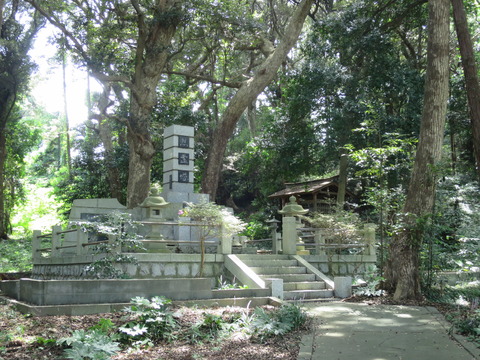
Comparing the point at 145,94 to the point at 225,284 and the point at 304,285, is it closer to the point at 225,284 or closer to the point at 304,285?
the point at 225,284

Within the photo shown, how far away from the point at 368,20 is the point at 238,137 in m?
16.4

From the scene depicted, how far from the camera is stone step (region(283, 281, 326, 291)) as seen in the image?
12.6 m

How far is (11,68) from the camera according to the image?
2545cm

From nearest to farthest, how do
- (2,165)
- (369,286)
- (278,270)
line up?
(369,286) < (278,270) < (2,165)

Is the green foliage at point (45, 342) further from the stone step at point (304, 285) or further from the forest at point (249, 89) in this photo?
the forest at point (249, 89)

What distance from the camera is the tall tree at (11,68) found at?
25.0 m

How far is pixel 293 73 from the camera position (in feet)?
78.5

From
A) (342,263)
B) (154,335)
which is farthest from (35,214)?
(154,335)

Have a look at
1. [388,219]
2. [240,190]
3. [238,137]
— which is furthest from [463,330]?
[238,137]

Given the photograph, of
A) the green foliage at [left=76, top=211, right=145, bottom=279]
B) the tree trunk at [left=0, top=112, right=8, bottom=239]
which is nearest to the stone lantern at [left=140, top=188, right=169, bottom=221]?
the green foliage at [left=76, top=211, right=145, bottom=279]

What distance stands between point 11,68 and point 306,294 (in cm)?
2091

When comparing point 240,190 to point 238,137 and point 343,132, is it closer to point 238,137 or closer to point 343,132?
point 238,137

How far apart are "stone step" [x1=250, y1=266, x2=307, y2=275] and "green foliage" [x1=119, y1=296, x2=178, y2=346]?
561 centimetres

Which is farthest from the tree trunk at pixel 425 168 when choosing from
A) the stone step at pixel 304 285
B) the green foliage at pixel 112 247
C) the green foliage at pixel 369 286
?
the green foliage at pixel 112 247
